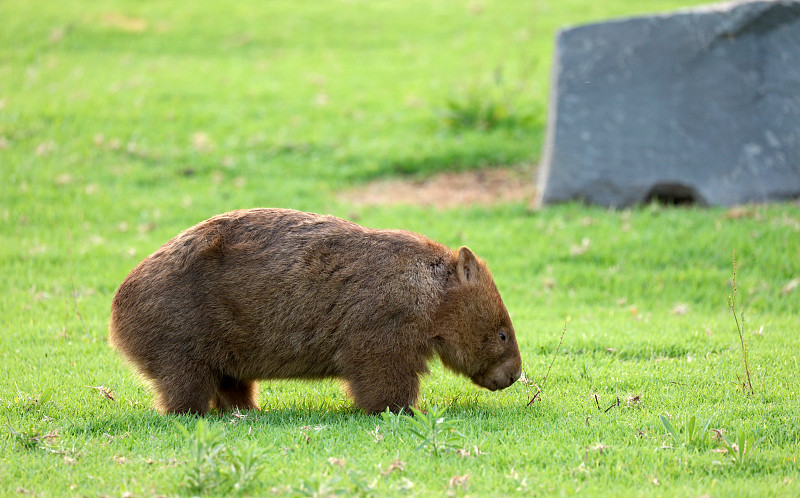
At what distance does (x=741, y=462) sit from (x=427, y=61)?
47.8ft

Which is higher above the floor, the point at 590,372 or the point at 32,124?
the point at 32,124

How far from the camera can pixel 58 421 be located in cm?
529

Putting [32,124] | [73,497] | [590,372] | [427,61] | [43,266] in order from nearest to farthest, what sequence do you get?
1. [73,497]
2. [590,372]
3. [43,266]
4. [32,124]
5. [427,61]

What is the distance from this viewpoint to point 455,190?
1235 centimetres

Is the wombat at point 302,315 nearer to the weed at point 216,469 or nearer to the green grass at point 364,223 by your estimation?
the green grass at point 364,223

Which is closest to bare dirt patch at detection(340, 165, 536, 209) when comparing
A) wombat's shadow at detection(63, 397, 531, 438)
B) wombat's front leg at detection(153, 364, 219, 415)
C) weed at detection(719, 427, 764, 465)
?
wombat's shadow at detection(63, 397, 531, 438)

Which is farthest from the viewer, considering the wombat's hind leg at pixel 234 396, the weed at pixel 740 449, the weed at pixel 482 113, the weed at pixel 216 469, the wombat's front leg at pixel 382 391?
the weed at pixel 482 113

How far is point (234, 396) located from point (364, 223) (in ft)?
15.7

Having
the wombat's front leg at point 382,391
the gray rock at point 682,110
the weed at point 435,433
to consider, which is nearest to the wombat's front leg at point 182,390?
the wombat's front leg at point 382,391

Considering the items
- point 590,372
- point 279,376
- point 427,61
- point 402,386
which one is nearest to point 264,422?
point 279,376

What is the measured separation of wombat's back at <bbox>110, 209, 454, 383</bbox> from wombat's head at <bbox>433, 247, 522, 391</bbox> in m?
0.13

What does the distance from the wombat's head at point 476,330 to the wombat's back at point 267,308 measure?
5.3 inches

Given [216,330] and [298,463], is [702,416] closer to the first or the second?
[298,463]

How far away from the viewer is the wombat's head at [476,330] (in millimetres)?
5742
